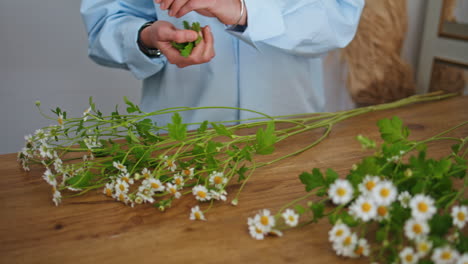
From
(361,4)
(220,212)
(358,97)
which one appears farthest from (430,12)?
(220,212)

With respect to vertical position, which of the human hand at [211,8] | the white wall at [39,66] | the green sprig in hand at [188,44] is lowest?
the white wall at [39,66]

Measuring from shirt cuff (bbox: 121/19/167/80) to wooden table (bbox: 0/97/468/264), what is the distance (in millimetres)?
496

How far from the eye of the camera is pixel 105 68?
2.04 meters

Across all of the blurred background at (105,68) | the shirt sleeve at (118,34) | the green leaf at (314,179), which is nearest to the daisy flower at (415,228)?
the green leaf at (314,179)

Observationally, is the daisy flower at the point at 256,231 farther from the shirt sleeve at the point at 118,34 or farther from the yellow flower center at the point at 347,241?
the shirt sleeve at the point at 118,34

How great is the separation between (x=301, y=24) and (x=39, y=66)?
1.40 metres

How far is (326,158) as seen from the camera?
0.73 meters

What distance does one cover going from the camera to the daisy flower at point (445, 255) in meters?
0.36

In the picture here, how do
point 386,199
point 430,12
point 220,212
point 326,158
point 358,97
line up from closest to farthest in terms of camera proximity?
1. point 386,199
2. point 220,212
3. point 326,158
4. point 430,12
5. point 358,97

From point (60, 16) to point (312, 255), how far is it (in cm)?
182

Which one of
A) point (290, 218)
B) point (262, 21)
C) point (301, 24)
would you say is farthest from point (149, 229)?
point (301, 24)

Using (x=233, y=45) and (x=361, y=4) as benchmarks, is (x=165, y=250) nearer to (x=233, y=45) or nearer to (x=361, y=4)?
(x=233, y=45)

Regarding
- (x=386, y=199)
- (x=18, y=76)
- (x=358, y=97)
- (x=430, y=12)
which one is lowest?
(x=358, y=97)

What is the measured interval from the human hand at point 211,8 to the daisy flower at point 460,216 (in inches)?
24.6
